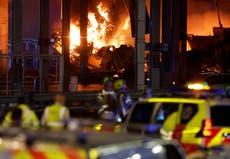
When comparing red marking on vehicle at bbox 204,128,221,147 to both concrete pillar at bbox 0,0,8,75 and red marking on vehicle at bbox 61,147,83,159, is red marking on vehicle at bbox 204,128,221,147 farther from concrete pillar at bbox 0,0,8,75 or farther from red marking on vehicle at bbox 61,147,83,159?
concrete pillar at bbox 0,0,8,75

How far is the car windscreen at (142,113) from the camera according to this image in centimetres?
975

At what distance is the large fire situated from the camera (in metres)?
43.2

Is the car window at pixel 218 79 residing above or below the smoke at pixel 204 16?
below

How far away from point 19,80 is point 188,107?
451 inches

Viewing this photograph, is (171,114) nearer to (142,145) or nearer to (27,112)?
(27,112)

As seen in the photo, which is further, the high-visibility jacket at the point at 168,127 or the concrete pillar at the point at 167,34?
the concrete pillar at the point at 167,34

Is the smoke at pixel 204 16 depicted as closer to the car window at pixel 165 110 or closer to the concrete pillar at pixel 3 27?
the concrete pillar at pixel 3 27

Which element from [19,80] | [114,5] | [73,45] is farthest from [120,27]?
[19,80]

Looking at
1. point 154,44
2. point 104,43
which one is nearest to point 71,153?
point 154,44

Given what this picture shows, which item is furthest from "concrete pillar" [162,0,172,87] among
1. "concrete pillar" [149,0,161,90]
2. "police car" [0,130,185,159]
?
"police car" [0,130,185,159]

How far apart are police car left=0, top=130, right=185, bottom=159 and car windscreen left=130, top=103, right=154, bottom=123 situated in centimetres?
512

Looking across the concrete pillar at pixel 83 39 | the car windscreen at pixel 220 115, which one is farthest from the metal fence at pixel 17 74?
the concrete pillar at pixel 83 39

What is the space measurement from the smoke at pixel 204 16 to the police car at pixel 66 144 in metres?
37.2

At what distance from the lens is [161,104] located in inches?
380
